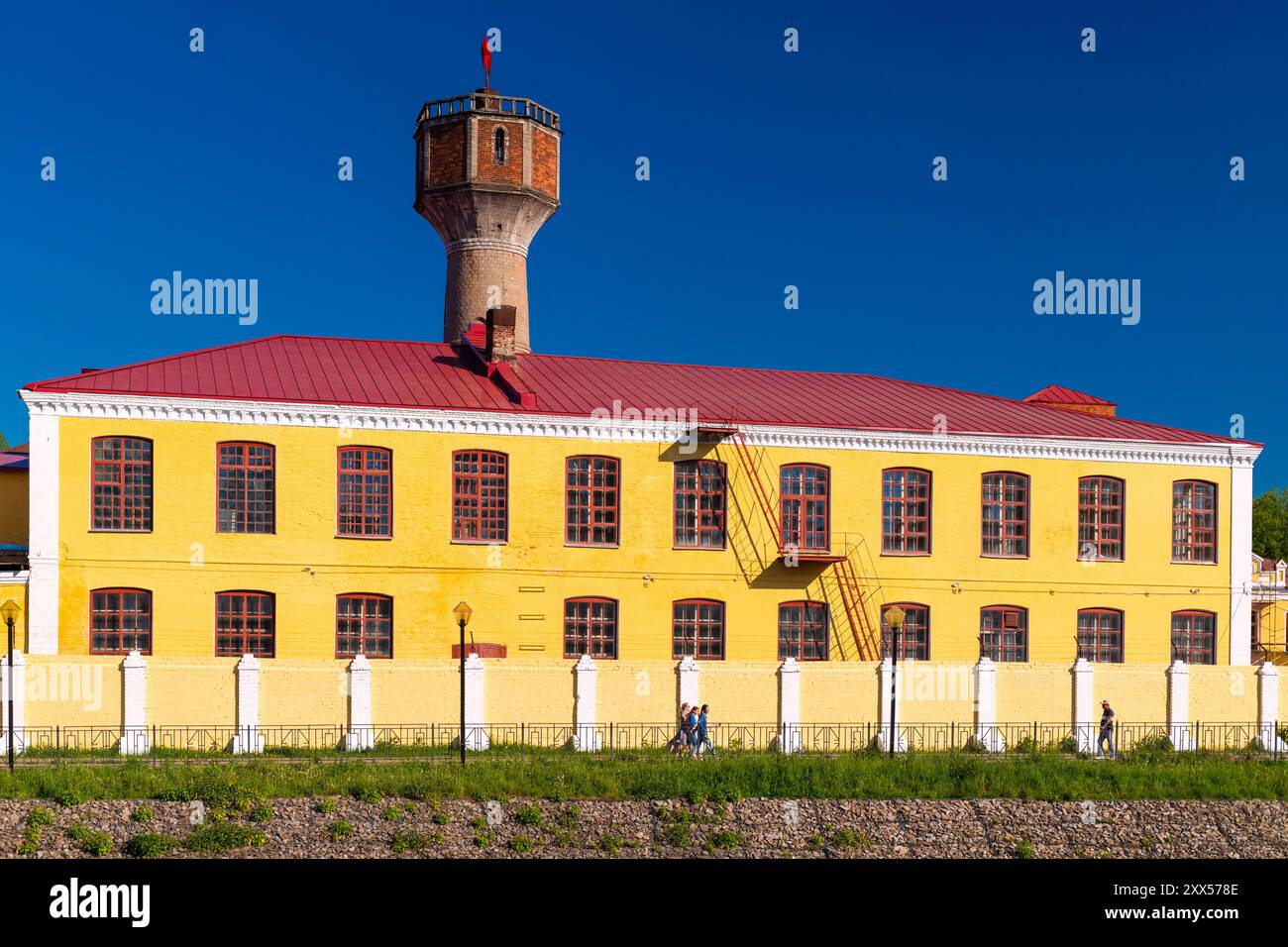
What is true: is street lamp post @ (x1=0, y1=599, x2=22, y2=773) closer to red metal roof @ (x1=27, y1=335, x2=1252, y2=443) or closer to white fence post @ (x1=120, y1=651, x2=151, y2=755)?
white fence post @ (x1=120, y1=651, x2=151, y2=755)

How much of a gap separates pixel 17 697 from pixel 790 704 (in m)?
15.2

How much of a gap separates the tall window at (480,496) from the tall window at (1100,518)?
14723 millimetres

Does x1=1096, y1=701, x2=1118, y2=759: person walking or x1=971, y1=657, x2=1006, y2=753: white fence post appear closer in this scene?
x1=1096, y1=701, x2=1118, y2=759: person walking

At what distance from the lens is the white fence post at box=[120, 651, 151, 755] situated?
29.9 m

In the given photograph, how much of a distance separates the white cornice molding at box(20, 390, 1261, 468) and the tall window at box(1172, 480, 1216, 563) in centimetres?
69

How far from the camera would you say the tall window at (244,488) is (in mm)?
34188

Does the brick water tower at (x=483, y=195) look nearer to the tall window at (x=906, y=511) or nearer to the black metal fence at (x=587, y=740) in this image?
the tall window at (x=906, y=511)

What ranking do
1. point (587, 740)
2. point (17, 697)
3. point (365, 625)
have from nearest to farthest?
1. point (17, 697)
2. point (587, 740)
3. point (365, 625)

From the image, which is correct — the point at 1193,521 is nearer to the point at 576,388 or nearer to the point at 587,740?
the point at 576,388

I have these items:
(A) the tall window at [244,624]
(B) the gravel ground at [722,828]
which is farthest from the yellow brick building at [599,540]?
(B) the gravel ground at [722,828]

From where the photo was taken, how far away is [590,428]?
119 feet

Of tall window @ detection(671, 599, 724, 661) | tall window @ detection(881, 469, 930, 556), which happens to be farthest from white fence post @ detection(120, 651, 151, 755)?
tall window @ detection(881, 469, 930, 556)

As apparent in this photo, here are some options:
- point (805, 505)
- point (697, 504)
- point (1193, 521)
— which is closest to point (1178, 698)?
point (1193, 521)
